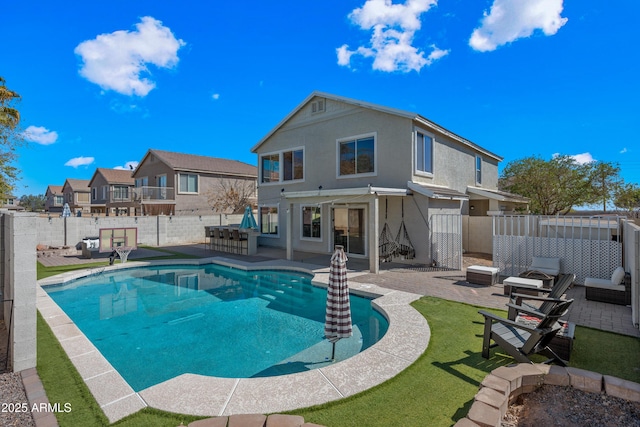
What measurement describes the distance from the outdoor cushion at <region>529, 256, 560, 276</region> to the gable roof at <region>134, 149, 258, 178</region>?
27941mm

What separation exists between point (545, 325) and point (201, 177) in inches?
1205

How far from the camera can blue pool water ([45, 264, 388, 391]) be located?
572 cm

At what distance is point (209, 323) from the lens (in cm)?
779

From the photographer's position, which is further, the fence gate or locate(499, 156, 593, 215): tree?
locate(499, 156, 593, 215): tree

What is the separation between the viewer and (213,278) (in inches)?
499

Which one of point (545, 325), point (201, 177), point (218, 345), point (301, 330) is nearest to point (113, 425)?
point (218, 345)

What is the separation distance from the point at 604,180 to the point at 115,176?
178 feet

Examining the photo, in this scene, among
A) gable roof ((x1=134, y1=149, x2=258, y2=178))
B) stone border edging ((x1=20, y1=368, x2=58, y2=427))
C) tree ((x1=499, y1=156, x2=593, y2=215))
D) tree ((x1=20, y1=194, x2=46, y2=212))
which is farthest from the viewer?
tree ((x1=20, y1=194, x2=46, y2=212))

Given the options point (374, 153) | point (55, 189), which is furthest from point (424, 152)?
point (55, 189)

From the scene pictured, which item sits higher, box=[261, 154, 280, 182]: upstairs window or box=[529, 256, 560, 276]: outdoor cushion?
box=[261, 154, 280, 182]: upstairs window

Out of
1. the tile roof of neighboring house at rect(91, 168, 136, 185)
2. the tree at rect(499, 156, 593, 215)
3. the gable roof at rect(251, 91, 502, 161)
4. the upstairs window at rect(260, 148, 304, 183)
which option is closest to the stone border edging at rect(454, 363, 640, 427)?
the gable roof at rect(251, 91, 502, 161)

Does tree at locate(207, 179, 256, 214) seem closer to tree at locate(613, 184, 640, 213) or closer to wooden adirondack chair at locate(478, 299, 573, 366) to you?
wooden adirondack chair at locate(478, 299, 573, 366)

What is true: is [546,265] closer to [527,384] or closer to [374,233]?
[374,233]

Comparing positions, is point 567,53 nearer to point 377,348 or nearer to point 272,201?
point 272,201
